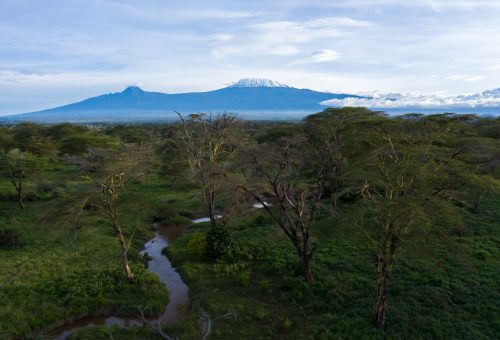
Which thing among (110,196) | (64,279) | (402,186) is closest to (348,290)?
(402,186)

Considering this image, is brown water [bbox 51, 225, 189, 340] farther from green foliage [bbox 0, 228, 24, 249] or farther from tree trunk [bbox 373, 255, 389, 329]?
tree trunk [bbox 373, 255, 389, 329]

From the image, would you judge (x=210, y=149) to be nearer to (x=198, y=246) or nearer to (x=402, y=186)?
(x=198, y=246)

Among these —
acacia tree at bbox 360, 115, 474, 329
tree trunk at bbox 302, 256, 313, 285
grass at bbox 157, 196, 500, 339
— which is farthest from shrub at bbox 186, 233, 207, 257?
acacia tree at bbox 360, 115, 474, 329

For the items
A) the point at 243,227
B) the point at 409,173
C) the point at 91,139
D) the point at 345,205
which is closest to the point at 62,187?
the point at 91,139

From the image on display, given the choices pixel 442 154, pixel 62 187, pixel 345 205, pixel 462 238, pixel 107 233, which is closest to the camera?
pixel 442 154

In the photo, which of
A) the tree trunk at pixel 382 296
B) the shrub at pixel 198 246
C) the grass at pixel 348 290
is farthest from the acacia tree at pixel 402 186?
the shrub at pixel 198 246

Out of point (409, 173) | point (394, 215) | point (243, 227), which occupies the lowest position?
point (243, 227)

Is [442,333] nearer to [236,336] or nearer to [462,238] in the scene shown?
[236,336]

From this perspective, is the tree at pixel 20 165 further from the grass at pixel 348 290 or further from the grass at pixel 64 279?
the grass at pixel 348 290
